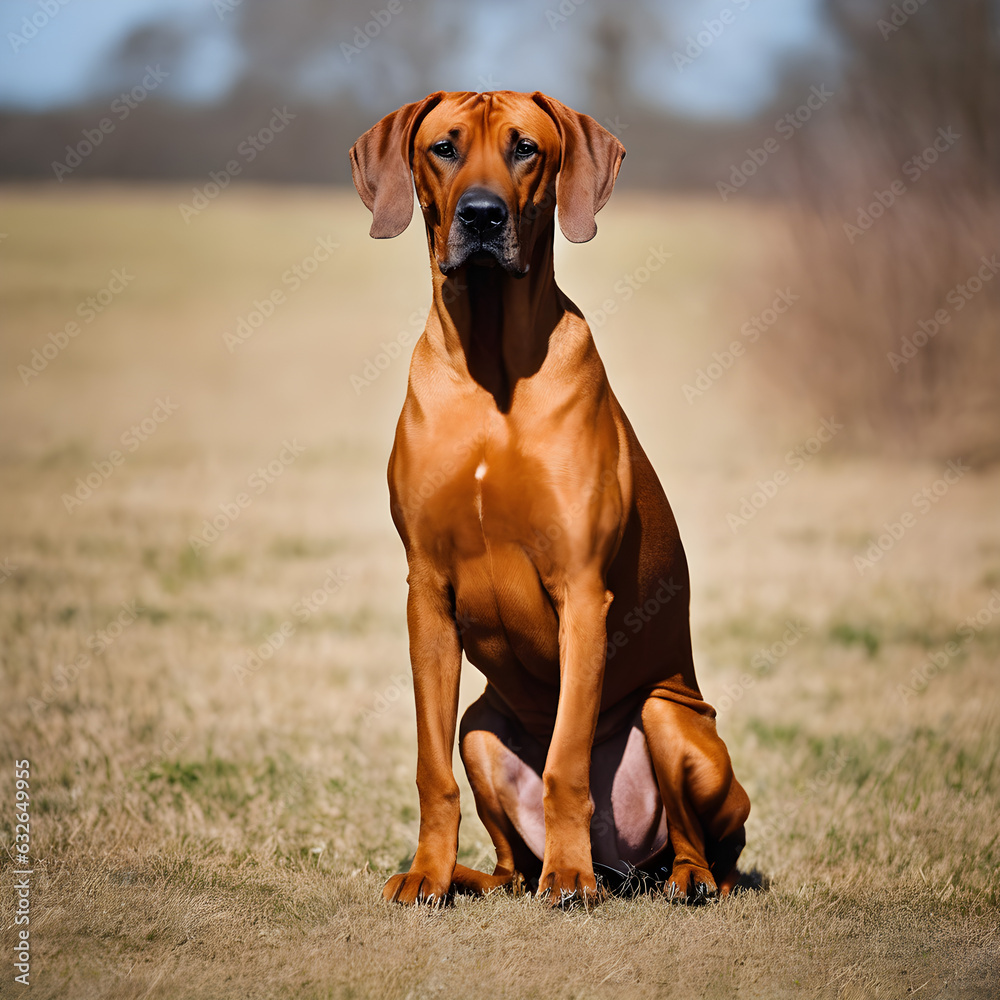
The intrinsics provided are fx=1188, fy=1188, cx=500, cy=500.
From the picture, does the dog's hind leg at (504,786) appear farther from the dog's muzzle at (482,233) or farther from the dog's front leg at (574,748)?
the dog's muzzle at (482,233)

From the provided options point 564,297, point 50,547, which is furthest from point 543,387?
point 50,547

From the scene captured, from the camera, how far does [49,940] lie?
10.6 ft

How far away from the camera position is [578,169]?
3.71 metres

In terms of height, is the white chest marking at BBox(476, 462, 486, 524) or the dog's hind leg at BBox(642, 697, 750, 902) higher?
the white chest marking at BBox(476, 462, 486, 524)

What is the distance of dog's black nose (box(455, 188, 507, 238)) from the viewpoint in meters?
3.37

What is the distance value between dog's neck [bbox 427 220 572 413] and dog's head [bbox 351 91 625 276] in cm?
11

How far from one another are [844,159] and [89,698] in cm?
975

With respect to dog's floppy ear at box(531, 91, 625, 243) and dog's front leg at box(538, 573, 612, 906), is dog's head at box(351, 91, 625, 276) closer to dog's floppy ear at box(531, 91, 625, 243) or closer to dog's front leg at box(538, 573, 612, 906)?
dog's floppy ear at box(531, 91, 625, 243)

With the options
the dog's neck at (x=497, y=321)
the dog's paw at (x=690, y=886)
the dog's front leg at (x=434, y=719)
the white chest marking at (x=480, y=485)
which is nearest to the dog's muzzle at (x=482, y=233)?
the dog's neck at (x=497, y=321)

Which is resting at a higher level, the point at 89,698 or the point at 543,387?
the point at 543,387

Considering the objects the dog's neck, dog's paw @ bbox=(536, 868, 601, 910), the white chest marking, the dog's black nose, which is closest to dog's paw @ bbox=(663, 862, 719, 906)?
dog's paw @ bbox=(536, 868, 601, 910)

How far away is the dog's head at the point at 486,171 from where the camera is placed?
3424 mm

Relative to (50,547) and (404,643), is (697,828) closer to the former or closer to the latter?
(404,643)

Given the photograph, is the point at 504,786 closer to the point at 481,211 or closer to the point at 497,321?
the point at 497,321
